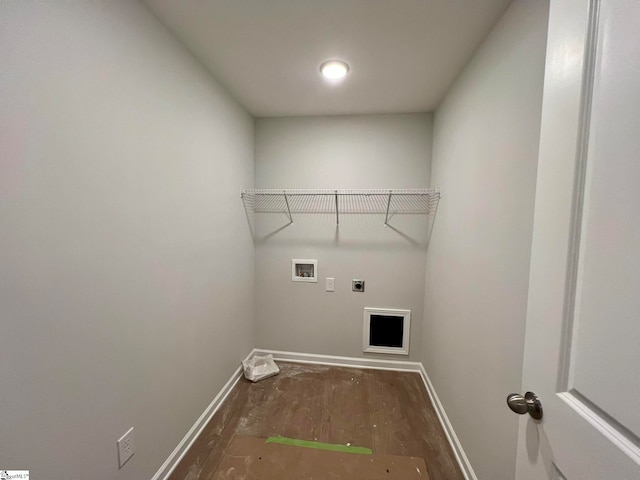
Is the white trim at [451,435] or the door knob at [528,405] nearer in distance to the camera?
the door knob at [528,405]

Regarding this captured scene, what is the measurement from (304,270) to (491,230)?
1606mm

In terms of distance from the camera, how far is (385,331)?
232 centimetres

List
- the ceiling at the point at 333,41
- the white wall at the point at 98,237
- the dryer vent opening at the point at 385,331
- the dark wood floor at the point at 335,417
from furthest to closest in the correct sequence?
the dryer vent opening at the point at 385,331
the dark wood floor at the point at 335,417
the ceiling at the point at 333,41
the white wall at the point at 98,237

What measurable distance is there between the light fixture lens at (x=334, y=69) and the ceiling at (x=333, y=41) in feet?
0.13

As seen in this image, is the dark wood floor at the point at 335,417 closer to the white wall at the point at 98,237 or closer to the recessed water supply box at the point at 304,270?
the white wall at the point at 98,237

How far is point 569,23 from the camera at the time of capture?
53 cm

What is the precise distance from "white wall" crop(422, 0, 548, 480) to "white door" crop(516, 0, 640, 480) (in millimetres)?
413

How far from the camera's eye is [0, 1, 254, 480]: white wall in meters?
0.71

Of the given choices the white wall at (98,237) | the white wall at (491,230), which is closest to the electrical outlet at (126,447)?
the white wall at (98,237)

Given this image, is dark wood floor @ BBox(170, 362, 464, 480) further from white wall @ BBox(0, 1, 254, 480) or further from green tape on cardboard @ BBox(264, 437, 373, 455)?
white wall @ BBox(0, 1, 254, 480)

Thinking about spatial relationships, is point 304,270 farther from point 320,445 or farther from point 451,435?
point 451,435

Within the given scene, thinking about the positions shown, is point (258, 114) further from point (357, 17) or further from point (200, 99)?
point (357, 17)

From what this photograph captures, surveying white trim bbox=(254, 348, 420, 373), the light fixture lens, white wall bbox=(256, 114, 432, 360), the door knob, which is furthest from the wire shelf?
the door knob

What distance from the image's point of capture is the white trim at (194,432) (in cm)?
129
